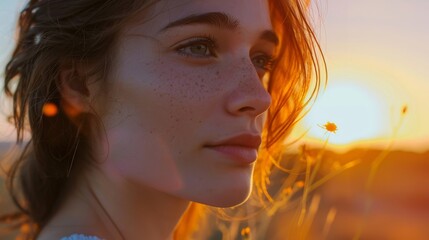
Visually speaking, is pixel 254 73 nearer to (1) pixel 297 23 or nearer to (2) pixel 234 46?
(2) pixel 234 46

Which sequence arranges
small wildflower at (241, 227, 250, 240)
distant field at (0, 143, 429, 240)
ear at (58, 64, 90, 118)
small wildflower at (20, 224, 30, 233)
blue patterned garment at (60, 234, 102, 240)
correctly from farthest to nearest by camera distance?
distant field at (0, 143, 429, 240), small wildflower at (20, 224, 30, 233), small wildflower at (241, 227, 250, 240), ear at (58, 64, 90, 118), blue patterned garment at (60, 234, 102, 240)

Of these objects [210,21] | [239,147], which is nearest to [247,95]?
[239,147]

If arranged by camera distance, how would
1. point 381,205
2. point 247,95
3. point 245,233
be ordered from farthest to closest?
point 381,205, point 245,233, point 247,95

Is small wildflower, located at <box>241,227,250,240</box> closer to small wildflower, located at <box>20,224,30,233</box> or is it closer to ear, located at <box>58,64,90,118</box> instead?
ear, located at <box>58,64,90,118</box>

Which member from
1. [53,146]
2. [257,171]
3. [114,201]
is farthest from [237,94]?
[257,171]

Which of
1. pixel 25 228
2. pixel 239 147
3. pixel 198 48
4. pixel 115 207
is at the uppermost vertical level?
pixel 198 48

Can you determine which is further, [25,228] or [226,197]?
[25,228]

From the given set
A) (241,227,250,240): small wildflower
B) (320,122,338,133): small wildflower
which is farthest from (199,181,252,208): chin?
(320,122,338,133): small wildflower

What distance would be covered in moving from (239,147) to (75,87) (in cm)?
60

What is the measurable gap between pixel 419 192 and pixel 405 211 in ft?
9.27

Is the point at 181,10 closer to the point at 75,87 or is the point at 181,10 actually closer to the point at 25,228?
the point at 75,87

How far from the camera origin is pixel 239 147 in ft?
6.53

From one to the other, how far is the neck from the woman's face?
0.08 meters

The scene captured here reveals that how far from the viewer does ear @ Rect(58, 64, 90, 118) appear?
6.91 ft
